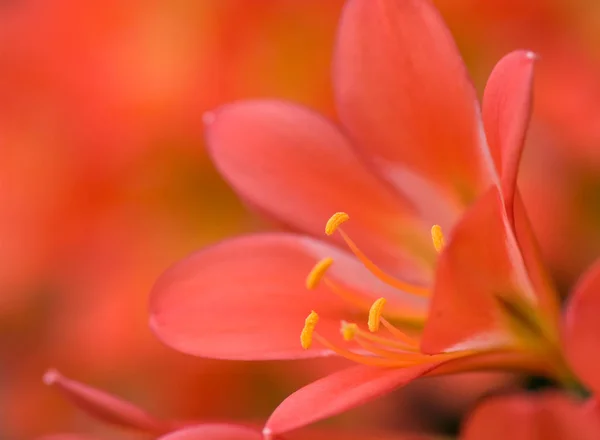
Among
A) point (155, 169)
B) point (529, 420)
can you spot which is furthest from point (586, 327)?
point (155, 169)

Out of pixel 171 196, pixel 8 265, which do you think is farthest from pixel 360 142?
pixel 8 265

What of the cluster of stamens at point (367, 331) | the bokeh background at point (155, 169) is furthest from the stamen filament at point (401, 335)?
the bokeh background at point (155, 169)

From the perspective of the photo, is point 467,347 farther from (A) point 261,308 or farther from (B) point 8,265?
(B) point 8,265

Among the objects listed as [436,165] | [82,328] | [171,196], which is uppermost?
[436,165]

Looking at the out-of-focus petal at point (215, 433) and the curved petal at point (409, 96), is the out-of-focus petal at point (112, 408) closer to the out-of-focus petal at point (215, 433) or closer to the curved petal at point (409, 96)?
the out-of-focus petal at point (215, 433)

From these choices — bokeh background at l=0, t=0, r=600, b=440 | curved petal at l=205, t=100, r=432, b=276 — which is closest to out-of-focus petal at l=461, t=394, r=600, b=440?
curved petal at l=205, t=100, r=432, b=276

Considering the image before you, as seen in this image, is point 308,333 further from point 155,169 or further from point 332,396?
point 155,169

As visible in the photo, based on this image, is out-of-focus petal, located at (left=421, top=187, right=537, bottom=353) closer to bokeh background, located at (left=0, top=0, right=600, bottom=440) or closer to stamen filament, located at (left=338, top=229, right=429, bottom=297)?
stamen filament, located at (left=338, top=229, right=429, bottom=297)
